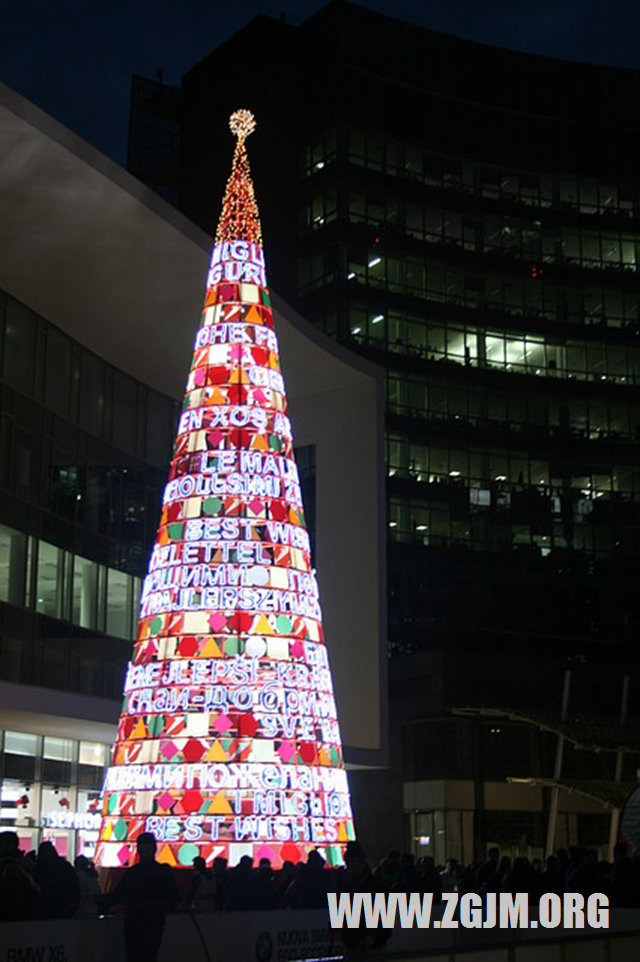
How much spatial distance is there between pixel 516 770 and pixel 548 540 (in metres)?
19.3

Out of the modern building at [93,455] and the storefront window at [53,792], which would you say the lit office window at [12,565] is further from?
the storefront window at [53,792]

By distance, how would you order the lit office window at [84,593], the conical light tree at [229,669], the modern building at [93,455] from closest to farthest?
the conical light tree at [229,669], the modern building at [93,455], the lit office window at [84,593]

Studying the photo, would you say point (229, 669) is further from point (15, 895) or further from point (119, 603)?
point (119, 603)

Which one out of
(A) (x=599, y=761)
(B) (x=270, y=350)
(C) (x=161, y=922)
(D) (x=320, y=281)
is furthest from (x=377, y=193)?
(C) (x=161, y=922)

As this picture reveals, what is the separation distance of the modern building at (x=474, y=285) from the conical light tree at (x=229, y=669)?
151ft

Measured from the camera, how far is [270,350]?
19859 millimetres

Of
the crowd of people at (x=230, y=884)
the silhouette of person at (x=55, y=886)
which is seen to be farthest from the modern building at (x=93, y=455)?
the silhouette of person at (x=55, y=886)

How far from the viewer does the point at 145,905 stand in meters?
11.1

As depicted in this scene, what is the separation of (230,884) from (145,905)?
13.1 ft

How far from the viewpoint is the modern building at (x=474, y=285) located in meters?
67.5

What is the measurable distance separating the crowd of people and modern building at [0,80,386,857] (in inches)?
353

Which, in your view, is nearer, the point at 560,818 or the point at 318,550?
the point at 318,550

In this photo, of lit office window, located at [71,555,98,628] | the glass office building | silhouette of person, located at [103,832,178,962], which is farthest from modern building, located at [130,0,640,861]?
silhouette of person, located at [103,832,178,962]

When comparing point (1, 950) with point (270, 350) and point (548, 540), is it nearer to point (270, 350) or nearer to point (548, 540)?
point (270, 350)
